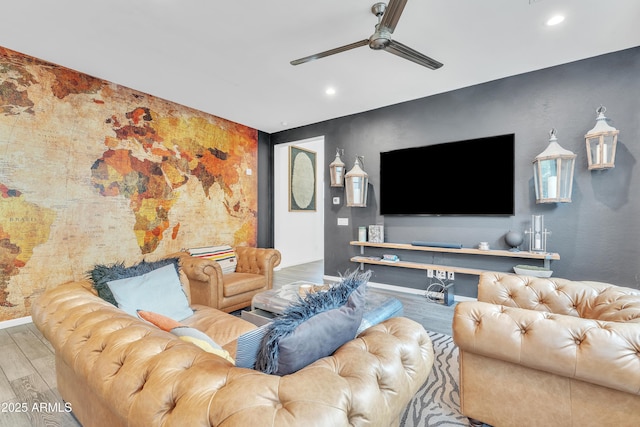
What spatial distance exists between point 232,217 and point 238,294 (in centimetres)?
203

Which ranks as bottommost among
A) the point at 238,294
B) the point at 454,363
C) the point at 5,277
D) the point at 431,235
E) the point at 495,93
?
the point at 454,363

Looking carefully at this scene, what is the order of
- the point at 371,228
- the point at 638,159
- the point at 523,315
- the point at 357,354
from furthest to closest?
the point at 371,228 → the point at 638,159 → the point at 523,315 → the point at 357,354

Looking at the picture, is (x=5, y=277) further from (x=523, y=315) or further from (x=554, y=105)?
(x=554, y=105)

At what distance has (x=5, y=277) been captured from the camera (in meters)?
2.79

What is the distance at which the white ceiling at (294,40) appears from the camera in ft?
7.32

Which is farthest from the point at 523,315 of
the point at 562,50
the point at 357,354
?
the point at 562,50

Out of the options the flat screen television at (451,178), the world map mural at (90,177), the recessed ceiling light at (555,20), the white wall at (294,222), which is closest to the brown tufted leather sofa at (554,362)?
the flat screen television at (451,178)

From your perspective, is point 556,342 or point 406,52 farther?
point 406,52

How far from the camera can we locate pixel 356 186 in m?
4.27

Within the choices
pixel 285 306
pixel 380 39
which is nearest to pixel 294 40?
pixel 380 39

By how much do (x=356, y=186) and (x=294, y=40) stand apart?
220 centimetres

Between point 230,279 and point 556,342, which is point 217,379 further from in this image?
point 230,279

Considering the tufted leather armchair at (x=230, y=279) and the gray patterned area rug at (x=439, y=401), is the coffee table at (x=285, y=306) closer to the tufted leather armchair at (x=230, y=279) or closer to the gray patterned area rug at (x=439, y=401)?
the gray patterned area rug at (x=439, y=401)

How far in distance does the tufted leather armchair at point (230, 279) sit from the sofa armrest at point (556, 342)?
95.8 inches
